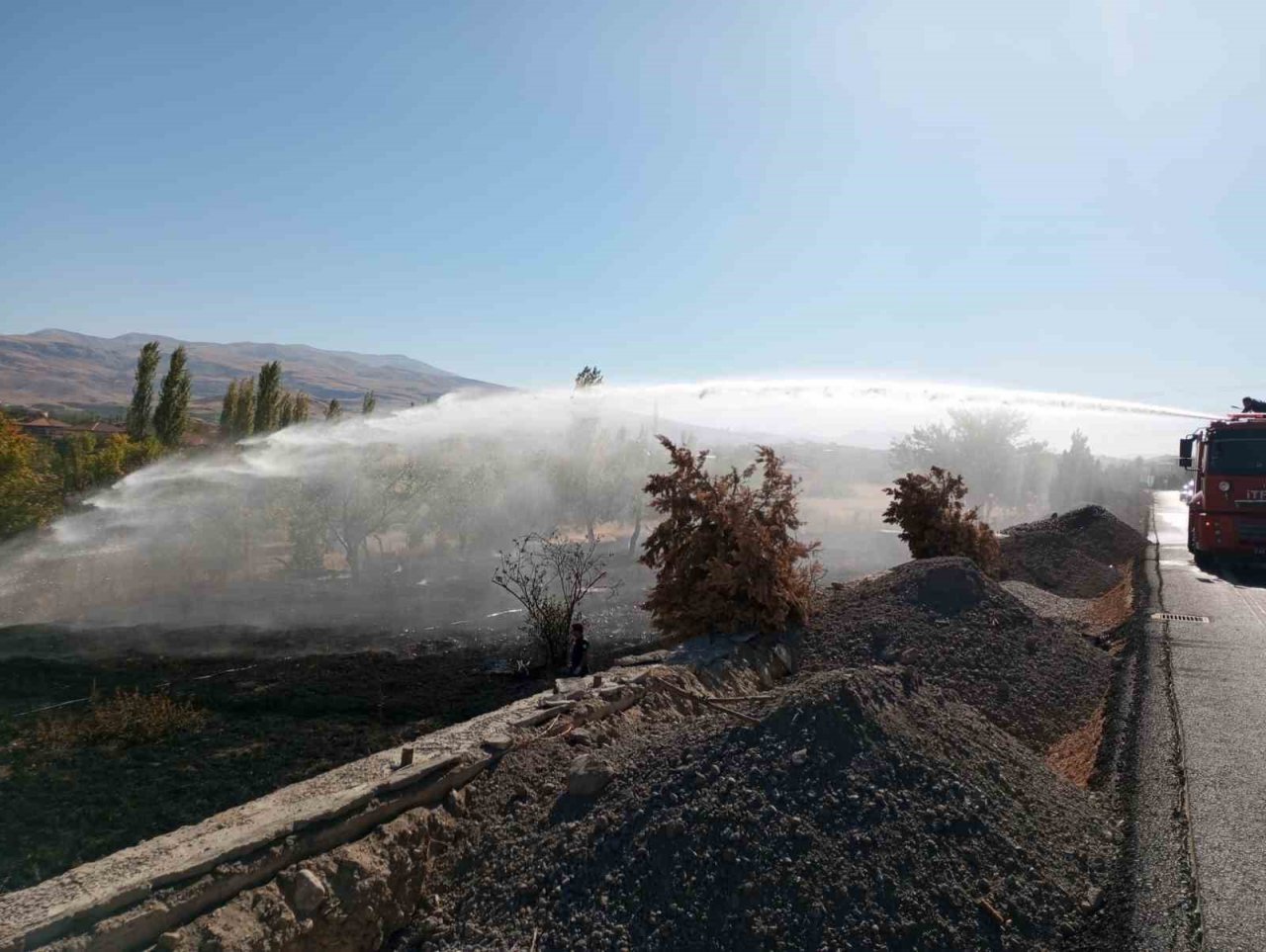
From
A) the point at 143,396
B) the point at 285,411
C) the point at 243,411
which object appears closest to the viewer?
the point at 243,411

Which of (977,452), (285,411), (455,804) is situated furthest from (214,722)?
(977,452)

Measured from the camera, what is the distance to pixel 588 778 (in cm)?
602

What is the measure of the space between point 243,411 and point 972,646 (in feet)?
136

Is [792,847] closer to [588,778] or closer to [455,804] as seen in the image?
[588,778]

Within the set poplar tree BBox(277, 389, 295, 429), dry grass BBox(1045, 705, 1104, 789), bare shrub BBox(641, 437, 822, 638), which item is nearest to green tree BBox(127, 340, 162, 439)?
poplar tree BBox(277, 389, 295, 429)

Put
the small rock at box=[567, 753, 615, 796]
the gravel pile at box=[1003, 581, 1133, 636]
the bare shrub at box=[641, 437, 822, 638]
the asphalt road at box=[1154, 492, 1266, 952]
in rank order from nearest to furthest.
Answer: the asphalt road at box=[1154, 492, 1266, 952]
the small rock at box=[567, 753, 615, 796]
the bare shrub at box=[641, 437, 822, 638]
the gravel pile at box=[1003, 581, 1133, 636]

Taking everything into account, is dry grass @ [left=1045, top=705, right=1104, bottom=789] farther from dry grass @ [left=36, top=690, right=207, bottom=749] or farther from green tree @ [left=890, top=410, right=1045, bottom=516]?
green tree @ [left=890, top=410, right=1045, bottom=516]

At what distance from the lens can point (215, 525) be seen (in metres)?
26.9

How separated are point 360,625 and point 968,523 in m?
14.1

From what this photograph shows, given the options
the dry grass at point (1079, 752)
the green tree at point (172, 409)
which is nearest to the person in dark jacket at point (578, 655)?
the dry grass at point (1079, 752)

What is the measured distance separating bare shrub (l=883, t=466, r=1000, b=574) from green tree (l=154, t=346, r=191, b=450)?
3460 centimetres

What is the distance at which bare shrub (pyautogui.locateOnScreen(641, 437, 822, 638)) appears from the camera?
38.2 feet

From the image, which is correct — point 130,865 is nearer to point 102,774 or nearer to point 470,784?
point 470,784

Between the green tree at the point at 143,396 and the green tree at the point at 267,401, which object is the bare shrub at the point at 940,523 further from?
the green tree at the point at 143,396
